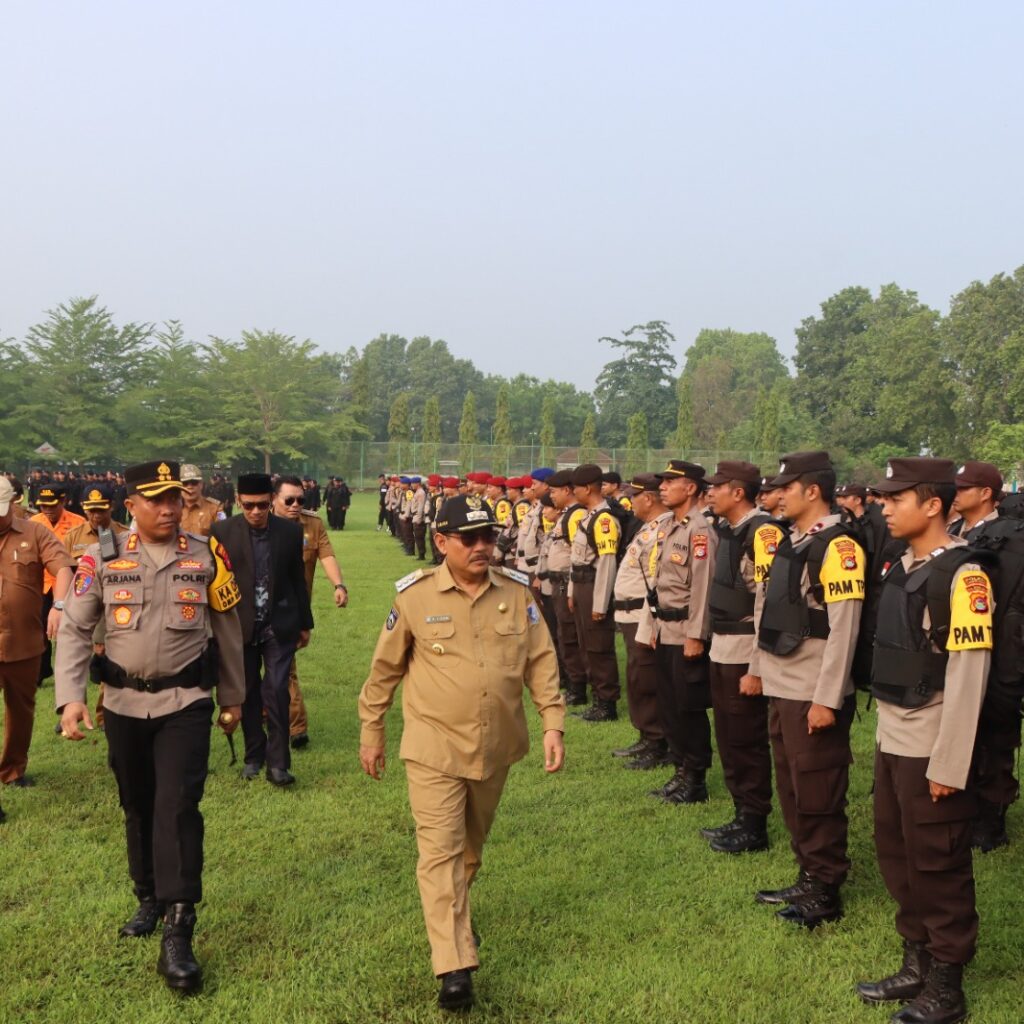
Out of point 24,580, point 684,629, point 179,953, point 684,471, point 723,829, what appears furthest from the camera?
point 684,471

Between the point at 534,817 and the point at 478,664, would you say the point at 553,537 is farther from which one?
the point at 478,664

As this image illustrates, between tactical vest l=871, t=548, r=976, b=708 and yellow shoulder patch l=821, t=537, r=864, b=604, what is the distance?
1.45 ft

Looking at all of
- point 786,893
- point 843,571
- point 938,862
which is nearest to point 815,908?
point 786,893

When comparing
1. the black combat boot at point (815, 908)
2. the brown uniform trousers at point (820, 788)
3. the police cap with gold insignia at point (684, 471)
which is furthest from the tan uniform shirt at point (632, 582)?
the black combat boot at point (815, 908)

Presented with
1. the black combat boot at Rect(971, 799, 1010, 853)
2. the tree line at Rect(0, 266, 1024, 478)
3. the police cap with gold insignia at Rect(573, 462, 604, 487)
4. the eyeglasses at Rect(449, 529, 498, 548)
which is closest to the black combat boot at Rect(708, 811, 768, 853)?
the black combat boot at Rect(971, 799, 1010, 853)

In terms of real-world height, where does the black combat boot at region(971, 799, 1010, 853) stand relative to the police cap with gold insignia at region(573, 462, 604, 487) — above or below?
below

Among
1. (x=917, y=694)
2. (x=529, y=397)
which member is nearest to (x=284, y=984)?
(x=917, y=694)

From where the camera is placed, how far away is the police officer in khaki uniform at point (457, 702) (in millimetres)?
4004

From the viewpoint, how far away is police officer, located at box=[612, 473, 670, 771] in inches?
293

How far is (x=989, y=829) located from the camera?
5992mm

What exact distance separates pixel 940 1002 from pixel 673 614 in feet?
Result: 10.4

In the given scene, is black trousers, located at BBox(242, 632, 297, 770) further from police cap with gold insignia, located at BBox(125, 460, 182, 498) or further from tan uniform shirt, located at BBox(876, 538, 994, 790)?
tan uniform shirt, located at BBox(876, 538, 994, 790)

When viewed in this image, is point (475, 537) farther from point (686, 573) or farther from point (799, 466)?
point (686, 573)

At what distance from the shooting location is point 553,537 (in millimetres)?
10680
